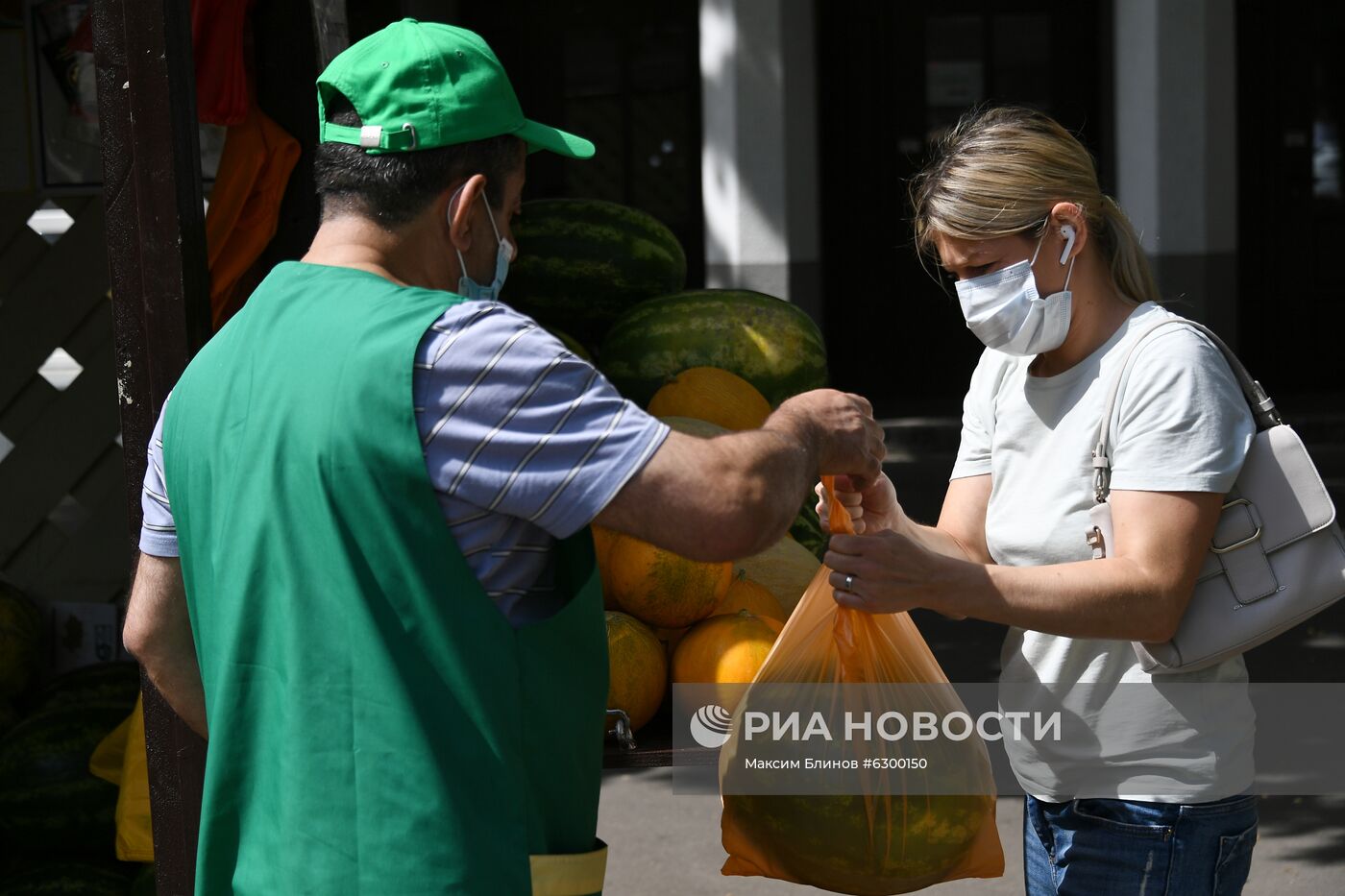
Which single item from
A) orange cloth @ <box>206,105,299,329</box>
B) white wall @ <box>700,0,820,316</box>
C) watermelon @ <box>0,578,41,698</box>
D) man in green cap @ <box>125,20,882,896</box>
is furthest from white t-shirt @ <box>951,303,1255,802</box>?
white wall @ <box>700,0,820,316</box>

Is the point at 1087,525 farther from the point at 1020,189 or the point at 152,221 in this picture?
the point at 152,221

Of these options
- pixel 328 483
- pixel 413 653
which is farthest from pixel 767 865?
pixel 328 483

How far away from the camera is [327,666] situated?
1.53m

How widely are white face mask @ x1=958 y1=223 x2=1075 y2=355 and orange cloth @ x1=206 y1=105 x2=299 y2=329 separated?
165 cm

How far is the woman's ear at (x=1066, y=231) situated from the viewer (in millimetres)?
2096

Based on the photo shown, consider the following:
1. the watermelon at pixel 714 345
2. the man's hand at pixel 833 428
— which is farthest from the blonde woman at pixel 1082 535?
the watermelon at pixel 714 345

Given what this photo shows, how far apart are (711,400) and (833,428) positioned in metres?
1.64

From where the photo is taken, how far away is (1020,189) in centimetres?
208

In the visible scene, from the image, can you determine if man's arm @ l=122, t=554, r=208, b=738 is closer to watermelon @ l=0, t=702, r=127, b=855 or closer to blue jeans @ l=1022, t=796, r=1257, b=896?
blue jeans @ l=1022, t=796, r=1257, b=896

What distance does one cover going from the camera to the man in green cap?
1.49 metres

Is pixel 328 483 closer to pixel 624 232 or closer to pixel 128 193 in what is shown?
pixel 128 193

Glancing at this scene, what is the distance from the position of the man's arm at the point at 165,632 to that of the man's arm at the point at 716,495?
0.67 meters

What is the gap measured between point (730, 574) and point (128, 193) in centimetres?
137

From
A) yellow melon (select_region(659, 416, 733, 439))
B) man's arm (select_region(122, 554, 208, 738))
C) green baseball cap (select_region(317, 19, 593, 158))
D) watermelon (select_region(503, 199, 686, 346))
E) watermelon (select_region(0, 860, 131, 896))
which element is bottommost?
watermelon (select_region(0, 860, 131, 896))
